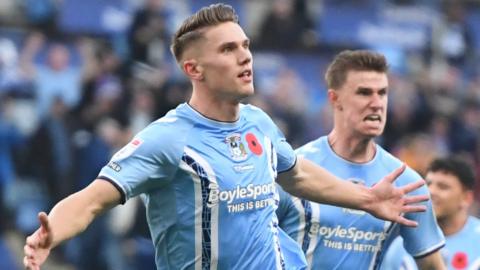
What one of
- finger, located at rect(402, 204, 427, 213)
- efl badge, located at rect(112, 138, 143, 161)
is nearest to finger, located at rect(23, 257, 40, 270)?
efl badge, located at rect(112, 138, 143, 161)

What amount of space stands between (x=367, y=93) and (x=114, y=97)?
5.86 metres

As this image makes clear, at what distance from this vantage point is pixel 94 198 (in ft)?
21.2

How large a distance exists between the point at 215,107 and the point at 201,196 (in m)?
0.54

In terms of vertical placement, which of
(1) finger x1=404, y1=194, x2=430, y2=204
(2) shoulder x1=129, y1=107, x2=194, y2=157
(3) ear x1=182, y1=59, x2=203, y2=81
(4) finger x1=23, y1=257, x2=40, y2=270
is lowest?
(4) finger x1=23, y1=257, x2=40, y2=270

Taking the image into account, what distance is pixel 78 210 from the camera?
6359mm

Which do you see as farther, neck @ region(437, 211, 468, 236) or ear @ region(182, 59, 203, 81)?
neck @ region(437, 211, 468, 236)

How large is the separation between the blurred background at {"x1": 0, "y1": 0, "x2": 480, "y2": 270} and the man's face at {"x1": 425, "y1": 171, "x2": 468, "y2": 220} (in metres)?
4.44

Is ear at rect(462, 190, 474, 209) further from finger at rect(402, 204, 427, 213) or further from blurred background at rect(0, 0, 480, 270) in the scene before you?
blurred background at rect(0, 0, 480, 270)

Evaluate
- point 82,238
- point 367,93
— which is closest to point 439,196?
A: point 367,93

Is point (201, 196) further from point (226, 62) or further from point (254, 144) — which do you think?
point (226, 62)

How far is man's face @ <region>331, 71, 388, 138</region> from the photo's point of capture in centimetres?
873

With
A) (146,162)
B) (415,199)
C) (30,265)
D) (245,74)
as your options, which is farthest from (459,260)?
(30,265)

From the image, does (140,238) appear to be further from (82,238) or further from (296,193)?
(296,193)

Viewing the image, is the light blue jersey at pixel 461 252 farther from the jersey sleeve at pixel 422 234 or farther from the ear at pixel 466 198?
the jersey sleeve at pixel 422 234
